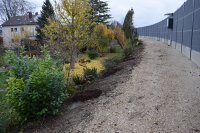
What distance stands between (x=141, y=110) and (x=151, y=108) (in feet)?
0.75

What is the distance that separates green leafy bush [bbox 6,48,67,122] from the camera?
11.7 ft

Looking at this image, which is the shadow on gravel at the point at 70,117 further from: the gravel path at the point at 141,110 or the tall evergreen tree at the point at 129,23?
the tall evergreen tree at the point at 129,23

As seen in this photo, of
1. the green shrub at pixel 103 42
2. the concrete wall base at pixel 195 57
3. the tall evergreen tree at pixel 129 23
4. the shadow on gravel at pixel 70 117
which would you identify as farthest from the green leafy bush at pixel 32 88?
the tall evergreen tree at pixel 129 23

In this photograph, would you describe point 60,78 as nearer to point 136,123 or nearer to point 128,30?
point 136,123

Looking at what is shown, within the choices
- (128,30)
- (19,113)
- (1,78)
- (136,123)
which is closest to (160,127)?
(136,123)

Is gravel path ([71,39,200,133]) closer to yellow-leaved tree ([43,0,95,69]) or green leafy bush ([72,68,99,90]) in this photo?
green leafy bush ([72,68,99,90])

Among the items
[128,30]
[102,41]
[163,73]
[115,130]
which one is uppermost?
[128,30]

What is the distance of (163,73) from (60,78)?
3.99 metres

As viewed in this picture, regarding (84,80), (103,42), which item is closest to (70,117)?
(84,80)

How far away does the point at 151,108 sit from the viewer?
3695 millimetres

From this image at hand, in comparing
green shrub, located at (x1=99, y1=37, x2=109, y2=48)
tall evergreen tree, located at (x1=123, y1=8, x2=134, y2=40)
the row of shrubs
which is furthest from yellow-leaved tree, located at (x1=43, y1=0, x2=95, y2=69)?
tall evergreen tree, located at (x1=123, y1=8, x2=134, y2=40)

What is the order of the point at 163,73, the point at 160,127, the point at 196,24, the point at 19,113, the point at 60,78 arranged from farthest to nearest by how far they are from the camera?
the point at 196,24 → the point at 163,73 → the point at 60,78 → the point at 19,113 → the point at 160,127

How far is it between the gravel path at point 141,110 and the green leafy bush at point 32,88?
0.46 m

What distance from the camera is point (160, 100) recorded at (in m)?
4.06
